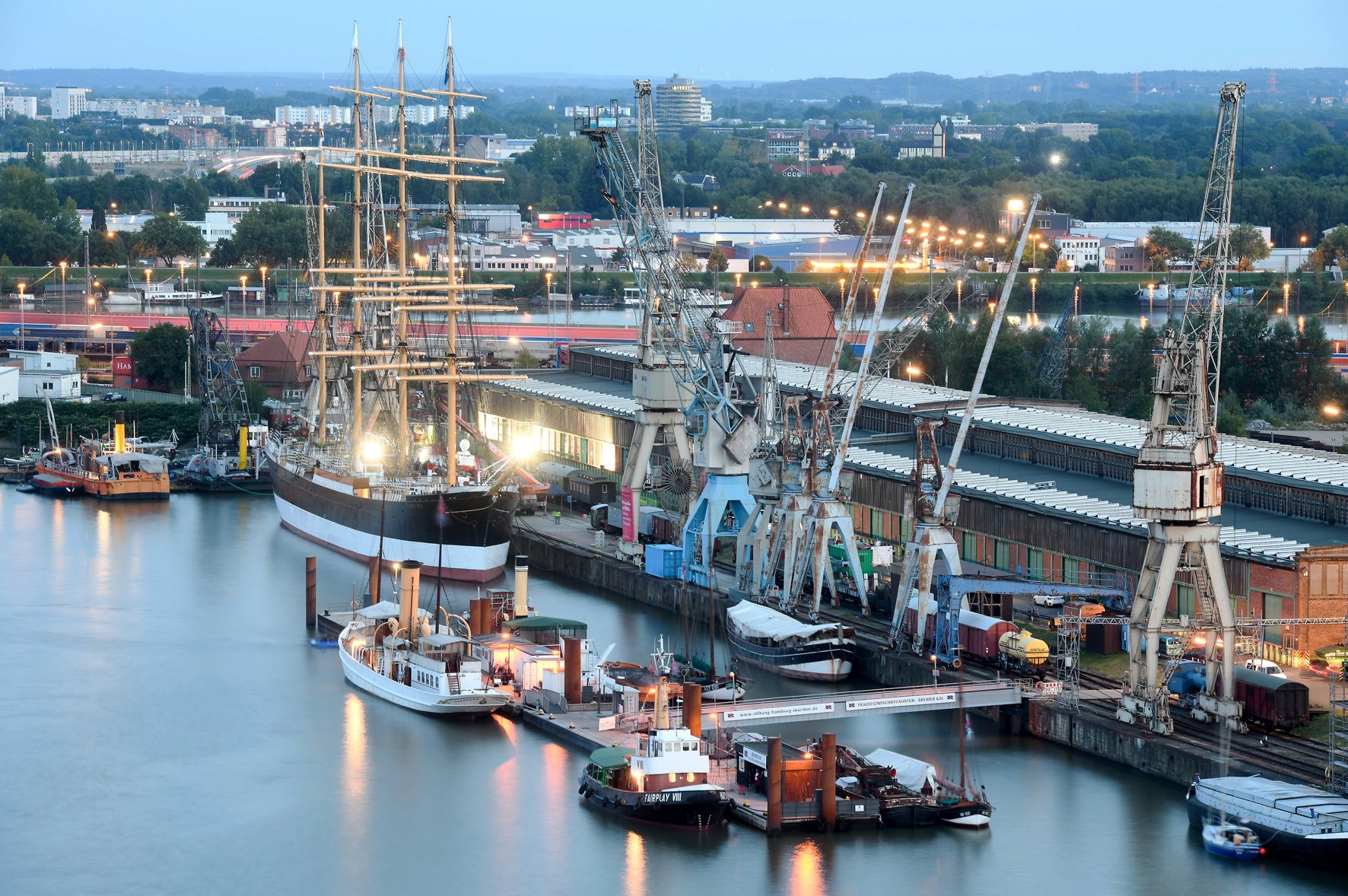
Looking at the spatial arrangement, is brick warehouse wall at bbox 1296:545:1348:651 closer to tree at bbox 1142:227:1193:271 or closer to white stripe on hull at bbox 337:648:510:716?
white stripe on hull at bbox 337:648:510:716

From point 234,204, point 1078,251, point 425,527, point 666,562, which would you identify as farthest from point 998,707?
point 234,204

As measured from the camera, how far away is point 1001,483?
29.4m

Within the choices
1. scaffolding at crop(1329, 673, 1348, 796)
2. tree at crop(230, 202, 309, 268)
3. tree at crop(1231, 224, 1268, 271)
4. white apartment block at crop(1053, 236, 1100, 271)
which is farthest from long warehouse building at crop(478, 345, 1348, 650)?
tree at crop(230, 202, 309, 268)

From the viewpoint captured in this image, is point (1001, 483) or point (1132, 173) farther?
point (1132, 173)

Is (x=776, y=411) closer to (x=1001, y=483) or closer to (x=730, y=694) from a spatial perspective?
(x=1001, y=483)

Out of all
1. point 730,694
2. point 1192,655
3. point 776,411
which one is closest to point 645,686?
point 730,694

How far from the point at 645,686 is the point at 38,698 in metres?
7.33

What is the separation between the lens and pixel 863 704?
22.8 meters

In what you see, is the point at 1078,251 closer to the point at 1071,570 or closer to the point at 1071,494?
the point at 1071,494

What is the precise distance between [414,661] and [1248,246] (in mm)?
59331

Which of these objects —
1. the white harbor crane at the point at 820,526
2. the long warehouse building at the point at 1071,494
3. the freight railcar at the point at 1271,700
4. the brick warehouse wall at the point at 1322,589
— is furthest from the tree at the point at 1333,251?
the freight railcar at the point at 1271,700

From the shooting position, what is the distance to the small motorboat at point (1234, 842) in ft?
62.8

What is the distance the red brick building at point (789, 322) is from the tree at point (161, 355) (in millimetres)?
13130

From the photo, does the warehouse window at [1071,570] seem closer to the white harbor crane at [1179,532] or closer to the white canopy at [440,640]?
the white harbor crane at [1179,532]
